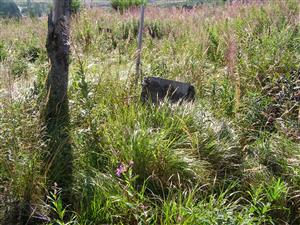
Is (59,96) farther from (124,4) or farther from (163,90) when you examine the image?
(124,4)

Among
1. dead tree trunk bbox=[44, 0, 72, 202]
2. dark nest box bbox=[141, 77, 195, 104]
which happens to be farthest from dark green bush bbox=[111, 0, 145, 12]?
dead tree trunk bbox=[44, 0, 72, 202]

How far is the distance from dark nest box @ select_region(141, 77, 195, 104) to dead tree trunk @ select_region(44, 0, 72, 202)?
2.88 ft

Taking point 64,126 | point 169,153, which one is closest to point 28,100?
point 64,126

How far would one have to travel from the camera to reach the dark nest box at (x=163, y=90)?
4262mm

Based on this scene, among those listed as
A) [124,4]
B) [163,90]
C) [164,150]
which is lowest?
[164,150]

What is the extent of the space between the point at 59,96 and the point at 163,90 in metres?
1.14

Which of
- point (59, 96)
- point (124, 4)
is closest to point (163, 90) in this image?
point (59, 96)

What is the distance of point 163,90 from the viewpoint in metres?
4.34

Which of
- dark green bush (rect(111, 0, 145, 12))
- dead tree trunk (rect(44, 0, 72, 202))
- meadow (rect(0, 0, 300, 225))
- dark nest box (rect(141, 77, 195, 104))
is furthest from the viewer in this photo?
dark green bush (rect(111, 0, 145, 12))

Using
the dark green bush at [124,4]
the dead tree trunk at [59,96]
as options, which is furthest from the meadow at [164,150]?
the dark green bush at [124,4]

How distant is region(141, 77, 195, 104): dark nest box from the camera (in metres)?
4.26

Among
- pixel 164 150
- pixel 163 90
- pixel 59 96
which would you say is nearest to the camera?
pixel 164 150

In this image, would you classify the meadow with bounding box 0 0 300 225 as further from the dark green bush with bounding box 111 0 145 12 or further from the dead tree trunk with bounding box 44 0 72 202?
the dark green bush with bounding box 111 0 145 12

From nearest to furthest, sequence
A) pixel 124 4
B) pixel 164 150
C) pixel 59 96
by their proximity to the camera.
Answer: pixel 164 150 < pixel 59 96 < pixel 124 4
